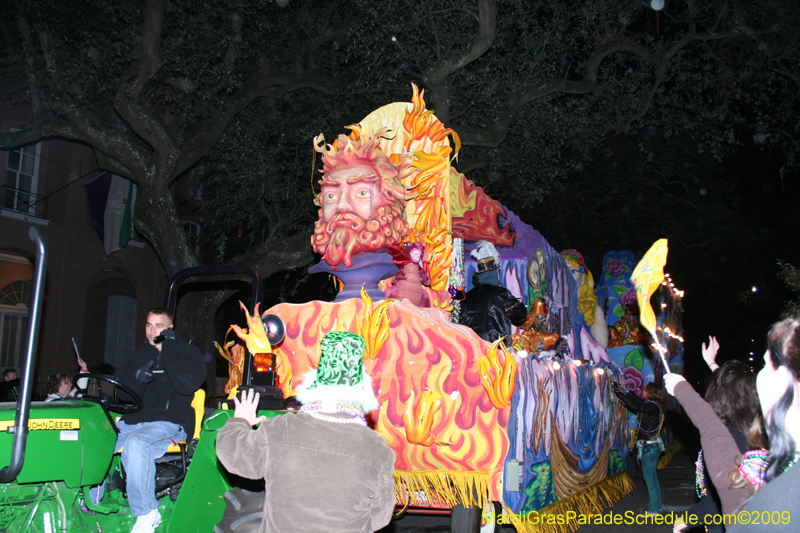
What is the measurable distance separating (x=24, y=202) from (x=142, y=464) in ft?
48.3

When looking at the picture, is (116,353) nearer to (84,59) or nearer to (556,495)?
(84,59)

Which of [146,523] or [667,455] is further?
[667,455]

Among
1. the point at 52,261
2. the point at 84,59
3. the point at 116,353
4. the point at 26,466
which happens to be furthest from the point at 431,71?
the point at 116,353

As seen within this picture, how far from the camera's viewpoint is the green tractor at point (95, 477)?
11.2 feet

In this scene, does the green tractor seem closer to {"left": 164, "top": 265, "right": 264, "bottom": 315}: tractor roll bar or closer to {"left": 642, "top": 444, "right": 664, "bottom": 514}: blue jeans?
{"left": 164, "top": 265, "right": 264, "bottom": 315}: tractor roll bar

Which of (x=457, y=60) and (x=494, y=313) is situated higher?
(x=457, y=60)

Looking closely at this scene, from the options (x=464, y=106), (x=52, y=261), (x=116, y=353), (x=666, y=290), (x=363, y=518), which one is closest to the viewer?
(x=363, y=518)

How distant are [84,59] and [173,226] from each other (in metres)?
3.10

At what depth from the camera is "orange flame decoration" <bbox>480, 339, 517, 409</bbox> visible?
459cm

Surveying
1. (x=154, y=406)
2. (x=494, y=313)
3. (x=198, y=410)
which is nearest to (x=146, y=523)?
(x=154, y=406)

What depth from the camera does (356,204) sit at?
5.20 m

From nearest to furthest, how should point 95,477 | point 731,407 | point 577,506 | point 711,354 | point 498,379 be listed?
point 731,407
point 711,354
point 95,477
point 498,379
point 577,506

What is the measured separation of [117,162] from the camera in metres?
11.3

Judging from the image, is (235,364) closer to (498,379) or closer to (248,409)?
(498,379)
